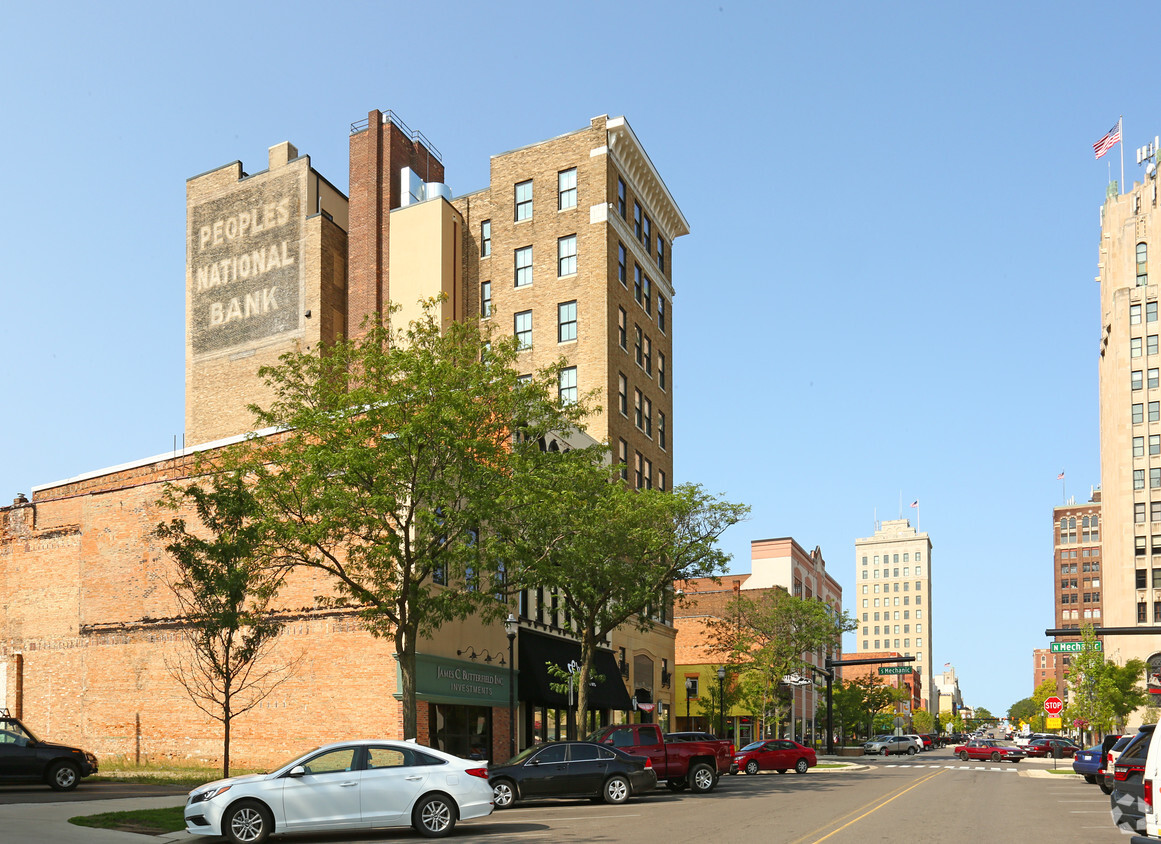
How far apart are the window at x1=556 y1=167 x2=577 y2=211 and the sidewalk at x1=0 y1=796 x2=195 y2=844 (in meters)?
40.1

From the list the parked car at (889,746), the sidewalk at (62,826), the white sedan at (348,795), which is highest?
the white sedan at (348,795)

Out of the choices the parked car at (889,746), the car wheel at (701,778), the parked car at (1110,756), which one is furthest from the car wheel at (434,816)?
the parked car at (889,746)

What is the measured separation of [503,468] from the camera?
28609mm

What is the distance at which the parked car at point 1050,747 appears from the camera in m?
72.4

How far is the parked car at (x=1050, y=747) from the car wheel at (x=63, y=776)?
64098 mm

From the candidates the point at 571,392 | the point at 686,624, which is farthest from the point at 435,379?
the point at 686,624

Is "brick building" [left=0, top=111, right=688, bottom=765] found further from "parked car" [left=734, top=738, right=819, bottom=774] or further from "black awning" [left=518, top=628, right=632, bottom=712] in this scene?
"parked car" [left=734, top=738, right=819, bottom=774]

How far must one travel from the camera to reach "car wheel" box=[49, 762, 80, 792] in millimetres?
25500

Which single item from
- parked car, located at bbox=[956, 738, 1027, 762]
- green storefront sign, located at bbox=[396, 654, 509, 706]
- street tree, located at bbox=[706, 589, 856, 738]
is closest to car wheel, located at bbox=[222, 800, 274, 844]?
green storefront sign, located at bbox=[396, 654, 509, 706]

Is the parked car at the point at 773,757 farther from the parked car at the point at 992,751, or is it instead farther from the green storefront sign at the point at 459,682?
the parked car at the point at 992,751

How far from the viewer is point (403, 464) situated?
26141 mm

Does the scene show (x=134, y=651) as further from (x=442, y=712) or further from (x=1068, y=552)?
(x=1068, y=552)

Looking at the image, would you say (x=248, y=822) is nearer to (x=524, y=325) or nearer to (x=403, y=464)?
(x=403, y=464)

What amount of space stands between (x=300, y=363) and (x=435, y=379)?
4304 millimetres
